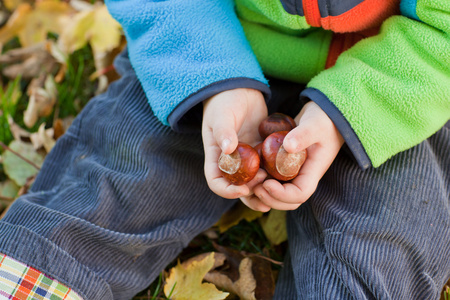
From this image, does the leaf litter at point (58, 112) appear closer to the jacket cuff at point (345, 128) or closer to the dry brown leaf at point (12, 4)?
the dry brown leaf at point (12, 4)

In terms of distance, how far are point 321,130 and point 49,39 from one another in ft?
5.17

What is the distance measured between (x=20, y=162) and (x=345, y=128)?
1.19 m

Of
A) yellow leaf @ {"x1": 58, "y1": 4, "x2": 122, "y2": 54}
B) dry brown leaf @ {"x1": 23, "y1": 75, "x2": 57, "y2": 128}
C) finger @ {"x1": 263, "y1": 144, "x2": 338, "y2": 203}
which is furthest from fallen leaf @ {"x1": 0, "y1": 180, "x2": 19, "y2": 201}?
finger @ {"x1": 263, "y1": 144, "x2": 338, "y2": 203}

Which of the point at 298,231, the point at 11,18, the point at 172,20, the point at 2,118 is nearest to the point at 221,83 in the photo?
the point at 172,20

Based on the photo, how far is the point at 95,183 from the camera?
1.20 meters

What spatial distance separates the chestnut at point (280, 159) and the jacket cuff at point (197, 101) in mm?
216

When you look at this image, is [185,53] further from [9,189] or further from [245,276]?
[9,189]

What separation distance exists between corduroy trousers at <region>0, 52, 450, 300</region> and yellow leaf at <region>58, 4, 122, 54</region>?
26.2 inches

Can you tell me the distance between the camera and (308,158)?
1041 millimetres

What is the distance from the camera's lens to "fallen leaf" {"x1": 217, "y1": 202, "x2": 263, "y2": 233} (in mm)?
1438

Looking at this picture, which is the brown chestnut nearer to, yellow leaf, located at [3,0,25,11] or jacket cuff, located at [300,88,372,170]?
jacket cuff, located at [300,88,372,170]

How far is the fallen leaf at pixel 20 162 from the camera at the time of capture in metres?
1.58

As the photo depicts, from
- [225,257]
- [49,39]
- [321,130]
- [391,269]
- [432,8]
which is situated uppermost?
[432,8]

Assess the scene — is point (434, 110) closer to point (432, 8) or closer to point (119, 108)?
point (432, 8)
